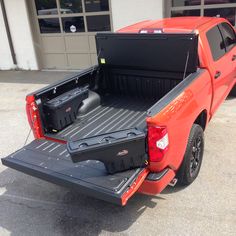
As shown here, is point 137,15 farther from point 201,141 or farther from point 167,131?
point 167,131

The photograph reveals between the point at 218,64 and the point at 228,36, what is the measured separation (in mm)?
1054

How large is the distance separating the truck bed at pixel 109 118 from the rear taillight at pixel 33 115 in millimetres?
177

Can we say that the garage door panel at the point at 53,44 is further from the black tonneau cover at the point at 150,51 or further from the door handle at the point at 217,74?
the door handle at the point at 217,74

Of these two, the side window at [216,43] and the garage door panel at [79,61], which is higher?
the side window at [216,43]

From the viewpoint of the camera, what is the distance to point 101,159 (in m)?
2.93

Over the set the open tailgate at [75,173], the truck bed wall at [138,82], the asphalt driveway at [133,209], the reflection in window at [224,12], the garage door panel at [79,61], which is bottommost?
the asphalt driveway at [133,209]

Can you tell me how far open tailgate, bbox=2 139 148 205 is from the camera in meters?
2.83

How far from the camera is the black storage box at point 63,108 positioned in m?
3.92

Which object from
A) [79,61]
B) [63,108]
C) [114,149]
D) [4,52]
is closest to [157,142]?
[114,149]

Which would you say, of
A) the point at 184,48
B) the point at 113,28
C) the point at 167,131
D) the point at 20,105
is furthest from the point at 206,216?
the point at 113,28

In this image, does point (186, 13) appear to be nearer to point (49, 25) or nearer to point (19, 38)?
point (49, 25)

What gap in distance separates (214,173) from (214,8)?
5130 millimetres

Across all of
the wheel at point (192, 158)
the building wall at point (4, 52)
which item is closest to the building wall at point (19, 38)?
the building wall at point (4, 52)

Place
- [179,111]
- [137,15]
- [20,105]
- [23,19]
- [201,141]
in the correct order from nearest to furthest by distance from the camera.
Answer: [179,111], [201,141], [20,105], [137,15], [23,19]
